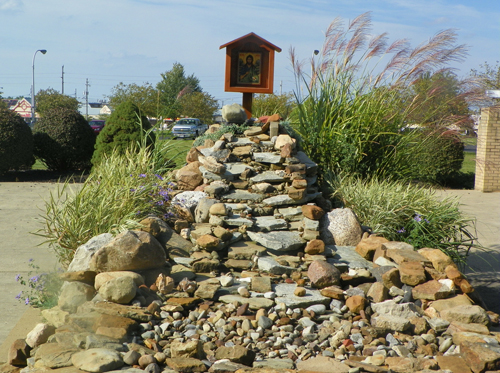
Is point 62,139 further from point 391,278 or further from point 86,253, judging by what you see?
point 391,278

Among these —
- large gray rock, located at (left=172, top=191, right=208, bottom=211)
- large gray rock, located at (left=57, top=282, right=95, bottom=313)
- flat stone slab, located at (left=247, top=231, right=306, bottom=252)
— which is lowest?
large gray rock, located at (left=57, top=282, right=95, bottom=313)

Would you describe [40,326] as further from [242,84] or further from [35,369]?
[242,84]

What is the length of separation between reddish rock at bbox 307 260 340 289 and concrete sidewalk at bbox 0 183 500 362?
1.74 m

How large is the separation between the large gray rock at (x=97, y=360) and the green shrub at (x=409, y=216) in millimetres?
3227

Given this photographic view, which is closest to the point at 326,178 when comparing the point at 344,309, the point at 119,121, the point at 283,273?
the point at 283,273

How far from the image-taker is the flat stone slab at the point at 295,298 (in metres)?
3.63

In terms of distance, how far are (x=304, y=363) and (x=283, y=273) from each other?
1.39 m

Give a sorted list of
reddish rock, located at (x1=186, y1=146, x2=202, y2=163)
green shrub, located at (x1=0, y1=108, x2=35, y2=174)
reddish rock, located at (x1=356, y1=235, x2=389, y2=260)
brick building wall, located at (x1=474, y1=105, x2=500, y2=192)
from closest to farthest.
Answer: reddish rock, located at (x1=356, y1=235, x2=389, y2=260)
reddish rock, located at (x1=186, y1=146, x2=202, y2=163)
green shrub, located at (x1=0, y1=108, x2=35, y2=174)
brick building wall, located at (x1=474, y1=105, x2=500, y2=192)

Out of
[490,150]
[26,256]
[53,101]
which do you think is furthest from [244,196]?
[53,101]

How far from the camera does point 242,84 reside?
7.13 metres

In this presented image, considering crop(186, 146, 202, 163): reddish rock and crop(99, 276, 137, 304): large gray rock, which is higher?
crop(186, 146, 202, 163): reddish rock

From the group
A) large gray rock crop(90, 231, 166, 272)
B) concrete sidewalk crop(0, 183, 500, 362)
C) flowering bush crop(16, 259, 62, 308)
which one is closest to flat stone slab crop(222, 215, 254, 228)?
large gray rock crop(90, 231, 166, 272)

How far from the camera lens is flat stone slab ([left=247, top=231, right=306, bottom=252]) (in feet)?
14.7

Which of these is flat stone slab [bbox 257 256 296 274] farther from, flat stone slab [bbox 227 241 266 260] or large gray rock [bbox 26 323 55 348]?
large gray rock [bbox 26 323 55 348]
